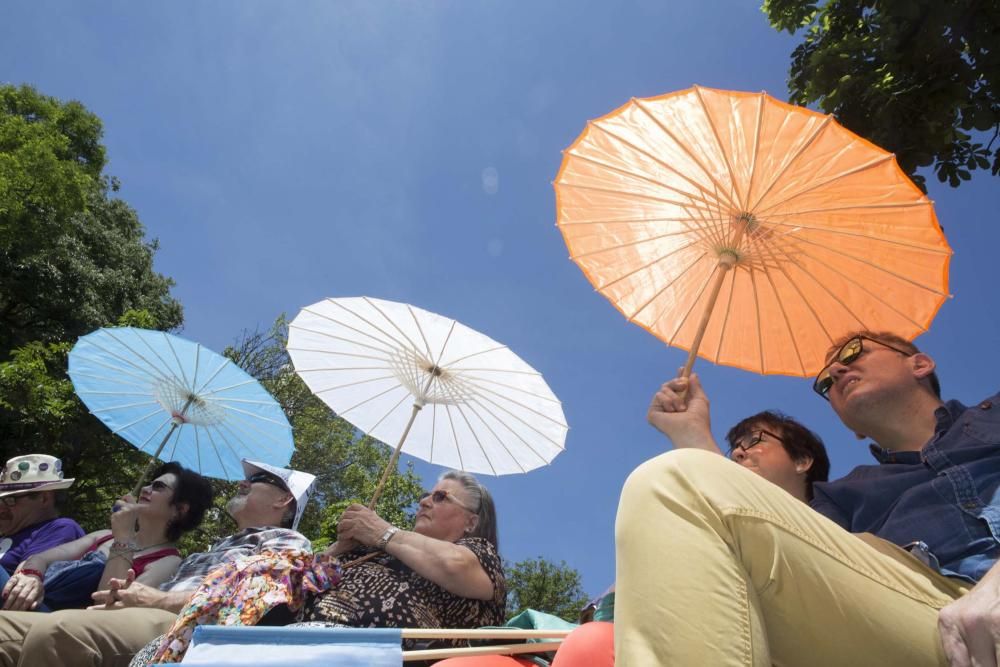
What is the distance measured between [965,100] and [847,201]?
254 centimetres

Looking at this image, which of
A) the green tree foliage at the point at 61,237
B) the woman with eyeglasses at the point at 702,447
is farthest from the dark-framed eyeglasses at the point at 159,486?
the green tree foliage at the point at 61,237

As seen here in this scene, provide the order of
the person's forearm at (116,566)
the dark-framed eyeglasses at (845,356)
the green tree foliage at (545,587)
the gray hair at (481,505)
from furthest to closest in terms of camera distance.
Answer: the green tree foliage at (545,587), the person's forearm at (116,566), the gray hair at (481,505), the dark-framed eyeglasses at (845,356)

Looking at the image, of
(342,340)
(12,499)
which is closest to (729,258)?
(342,340)

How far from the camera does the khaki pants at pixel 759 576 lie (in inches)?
43.8

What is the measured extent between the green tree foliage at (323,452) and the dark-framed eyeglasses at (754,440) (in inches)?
626

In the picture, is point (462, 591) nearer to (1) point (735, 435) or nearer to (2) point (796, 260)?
(1) point (735, 435)

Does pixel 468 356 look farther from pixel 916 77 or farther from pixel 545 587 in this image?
pixel 545 587

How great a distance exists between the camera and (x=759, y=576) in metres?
1.20

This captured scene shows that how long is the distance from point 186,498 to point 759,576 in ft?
Result: 13.2

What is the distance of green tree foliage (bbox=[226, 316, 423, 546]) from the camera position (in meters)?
17.5

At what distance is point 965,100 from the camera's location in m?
4.46

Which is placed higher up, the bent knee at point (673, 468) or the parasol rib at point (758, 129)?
the parasol rib at point (758, 129)

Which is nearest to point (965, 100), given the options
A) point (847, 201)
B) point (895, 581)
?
point (847, 201)

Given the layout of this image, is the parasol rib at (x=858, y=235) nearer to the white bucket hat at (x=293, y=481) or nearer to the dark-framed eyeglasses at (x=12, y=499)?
the white bucket hat at (x=293, y=481)
